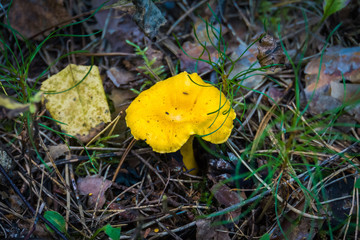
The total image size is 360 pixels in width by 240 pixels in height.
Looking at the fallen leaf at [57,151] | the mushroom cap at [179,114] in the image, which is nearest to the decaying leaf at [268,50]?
the mushroom cap at [179,114]

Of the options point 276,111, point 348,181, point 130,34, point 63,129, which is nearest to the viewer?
point 348,181

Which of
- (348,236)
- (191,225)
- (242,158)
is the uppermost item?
(242,158)

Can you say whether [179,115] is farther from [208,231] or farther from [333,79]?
[333,79]

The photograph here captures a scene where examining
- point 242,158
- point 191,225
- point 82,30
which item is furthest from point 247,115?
point 82,30

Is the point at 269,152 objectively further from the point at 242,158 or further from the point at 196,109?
the point at 196,109

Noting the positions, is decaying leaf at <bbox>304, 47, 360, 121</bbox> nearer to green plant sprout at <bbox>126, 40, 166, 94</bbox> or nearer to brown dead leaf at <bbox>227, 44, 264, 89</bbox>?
brown dead leaf at <bbox>227, 44, 264, 89</bbox>

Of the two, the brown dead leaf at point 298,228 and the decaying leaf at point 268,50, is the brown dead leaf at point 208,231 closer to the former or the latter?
the brown dead leaf at point 298,228
